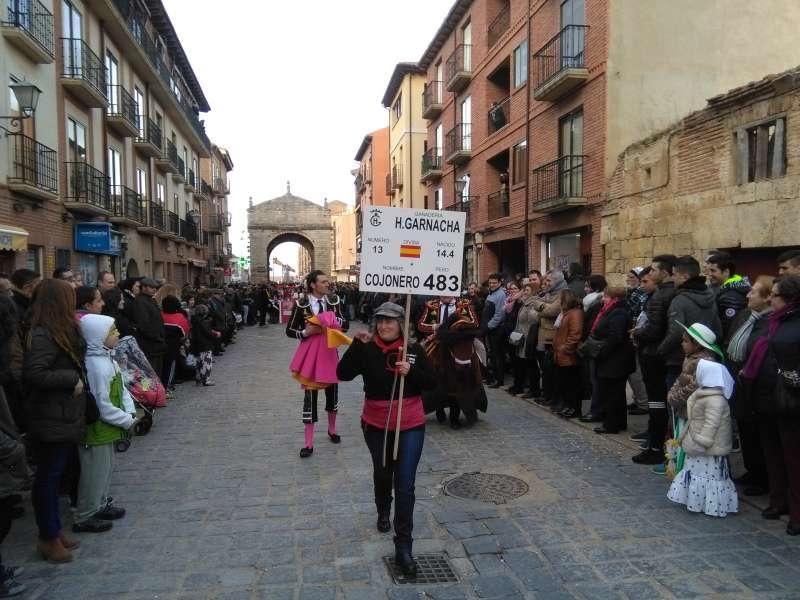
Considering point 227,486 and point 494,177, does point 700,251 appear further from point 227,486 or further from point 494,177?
point 494,177

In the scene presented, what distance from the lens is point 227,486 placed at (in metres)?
5.55

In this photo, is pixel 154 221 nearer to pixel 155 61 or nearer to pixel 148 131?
pixel 148 131

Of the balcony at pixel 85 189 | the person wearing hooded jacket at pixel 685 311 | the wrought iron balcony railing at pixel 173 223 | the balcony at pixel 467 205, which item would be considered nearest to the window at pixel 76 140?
the balcony at pixel 85 189

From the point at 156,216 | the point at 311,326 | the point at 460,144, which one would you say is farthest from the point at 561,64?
the point at 156,216

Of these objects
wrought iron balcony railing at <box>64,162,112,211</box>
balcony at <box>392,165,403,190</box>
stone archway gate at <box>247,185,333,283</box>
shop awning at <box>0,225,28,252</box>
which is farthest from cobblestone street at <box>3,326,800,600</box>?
stone archway gate at <box>247,185,333,283</box>

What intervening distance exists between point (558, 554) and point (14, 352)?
4207 millimetres

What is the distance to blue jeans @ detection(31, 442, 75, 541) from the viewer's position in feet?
13.2

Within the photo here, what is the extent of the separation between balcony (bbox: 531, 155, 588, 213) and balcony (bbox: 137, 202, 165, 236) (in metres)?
14.6

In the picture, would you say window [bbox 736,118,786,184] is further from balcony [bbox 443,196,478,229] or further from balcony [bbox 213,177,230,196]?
balcony [bbox 213,177,230,196]

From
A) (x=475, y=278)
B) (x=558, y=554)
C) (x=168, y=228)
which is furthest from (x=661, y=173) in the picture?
(x=168, y=228)

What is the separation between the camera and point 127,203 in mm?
21312

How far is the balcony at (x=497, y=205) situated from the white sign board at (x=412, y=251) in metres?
16.0

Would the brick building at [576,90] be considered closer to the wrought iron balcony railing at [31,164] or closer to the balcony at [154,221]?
the wrought iron balcony railing at [31,164]

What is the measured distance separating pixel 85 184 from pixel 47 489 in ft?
49.7
